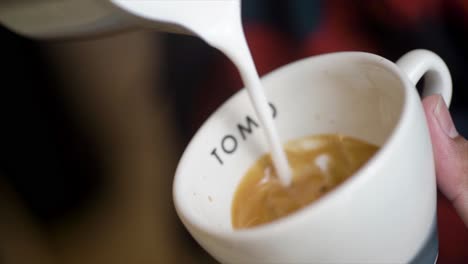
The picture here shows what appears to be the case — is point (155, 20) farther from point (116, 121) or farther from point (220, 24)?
point (116, 121)

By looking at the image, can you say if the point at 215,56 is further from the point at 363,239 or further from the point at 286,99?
the point at 363,239

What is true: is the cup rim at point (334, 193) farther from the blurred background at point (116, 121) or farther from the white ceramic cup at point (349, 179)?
the blurred background at point (116, 121)

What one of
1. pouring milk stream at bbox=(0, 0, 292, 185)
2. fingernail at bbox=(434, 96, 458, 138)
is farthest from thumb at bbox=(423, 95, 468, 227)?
pouring milk stream at bbox=(0, 0, 292, 185)

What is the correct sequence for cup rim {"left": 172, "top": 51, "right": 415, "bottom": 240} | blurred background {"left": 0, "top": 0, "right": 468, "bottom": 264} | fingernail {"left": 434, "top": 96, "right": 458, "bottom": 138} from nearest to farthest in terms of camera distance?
cup rim {"left": 172, "top": 51, "right": 415, "bottom": 240} < fingernail {"left": 434, "top": 96, "right": 458, "bottom": 138} < blurred background {"left": 0, "top": 0, "right": 468, "bottom": 264}

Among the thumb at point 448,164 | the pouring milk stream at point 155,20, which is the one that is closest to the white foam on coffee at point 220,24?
the pouring milk stream at point 155,20

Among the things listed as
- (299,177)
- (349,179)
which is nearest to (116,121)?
(299,177)

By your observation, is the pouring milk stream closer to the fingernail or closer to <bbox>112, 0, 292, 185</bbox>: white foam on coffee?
<bbox>112, 0, 292, 185</bbox>: white foam on coffee

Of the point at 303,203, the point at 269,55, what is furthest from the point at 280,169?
the point at 269,55
